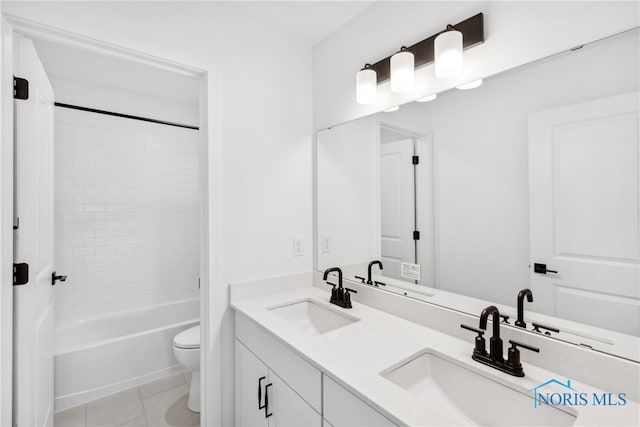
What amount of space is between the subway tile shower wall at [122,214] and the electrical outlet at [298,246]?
1721mm

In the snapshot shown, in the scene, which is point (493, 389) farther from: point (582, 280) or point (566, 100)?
point (566, 100)

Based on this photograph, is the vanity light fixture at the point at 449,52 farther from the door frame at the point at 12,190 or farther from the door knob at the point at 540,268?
the door frame at the point at 12,190

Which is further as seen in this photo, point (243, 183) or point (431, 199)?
point (243, 183)

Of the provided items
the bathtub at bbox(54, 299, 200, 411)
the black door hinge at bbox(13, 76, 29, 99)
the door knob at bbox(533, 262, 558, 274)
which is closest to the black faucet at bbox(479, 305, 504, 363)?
the door knob at bbox(533, 262, 558, 274)

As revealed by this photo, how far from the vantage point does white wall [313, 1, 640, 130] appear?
2.97 ft

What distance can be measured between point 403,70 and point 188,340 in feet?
6.93

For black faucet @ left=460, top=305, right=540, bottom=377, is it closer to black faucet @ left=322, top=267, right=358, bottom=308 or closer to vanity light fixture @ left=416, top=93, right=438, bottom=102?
black faucet @ left=322, top=267, right=358, bottom=308

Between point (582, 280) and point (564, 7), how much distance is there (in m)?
0.86

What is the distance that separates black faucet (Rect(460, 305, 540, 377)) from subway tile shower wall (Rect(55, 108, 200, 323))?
9.23 ft

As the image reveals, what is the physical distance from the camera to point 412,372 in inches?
39.4

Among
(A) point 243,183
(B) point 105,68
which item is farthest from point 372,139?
(B) point 105,68

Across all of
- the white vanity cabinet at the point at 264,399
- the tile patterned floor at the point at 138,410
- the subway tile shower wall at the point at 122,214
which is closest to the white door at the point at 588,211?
the white vanity cabinet at the point at 264,399

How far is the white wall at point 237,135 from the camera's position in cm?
142

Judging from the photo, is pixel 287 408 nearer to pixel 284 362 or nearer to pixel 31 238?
pixel 284 362
